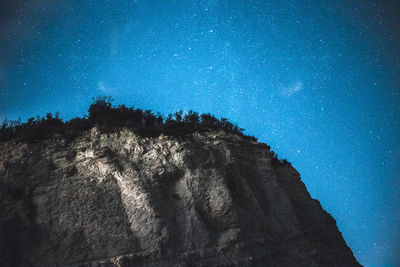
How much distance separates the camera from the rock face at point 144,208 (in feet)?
30.8

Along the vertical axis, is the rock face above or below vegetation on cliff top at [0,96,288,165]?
below

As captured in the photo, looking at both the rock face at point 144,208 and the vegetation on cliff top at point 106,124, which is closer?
the rock face at point 144,208

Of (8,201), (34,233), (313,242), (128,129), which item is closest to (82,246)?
(34,233)

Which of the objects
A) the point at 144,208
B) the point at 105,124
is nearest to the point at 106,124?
the point at 105,124

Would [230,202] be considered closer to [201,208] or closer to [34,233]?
[201,208]

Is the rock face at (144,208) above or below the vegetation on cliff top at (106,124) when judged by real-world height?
below

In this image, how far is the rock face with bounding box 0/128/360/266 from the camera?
9383 millimetres

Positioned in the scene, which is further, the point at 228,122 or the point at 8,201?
the point at 228,122

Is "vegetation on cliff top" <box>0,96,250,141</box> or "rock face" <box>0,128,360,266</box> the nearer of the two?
"rock face" <box>0,128,360,266</box>

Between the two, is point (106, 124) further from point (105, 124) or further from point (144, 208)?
point (144, 208)

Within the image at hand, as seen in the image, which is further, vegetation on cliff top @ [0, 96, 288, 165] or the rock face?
vegetation on cliff top @ [0, 96, 288, 165]

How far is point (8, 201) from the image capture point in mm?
9820

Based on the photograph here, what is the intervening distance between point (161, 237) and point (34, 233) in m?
4.97

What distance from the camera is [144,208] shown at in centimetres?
1029
